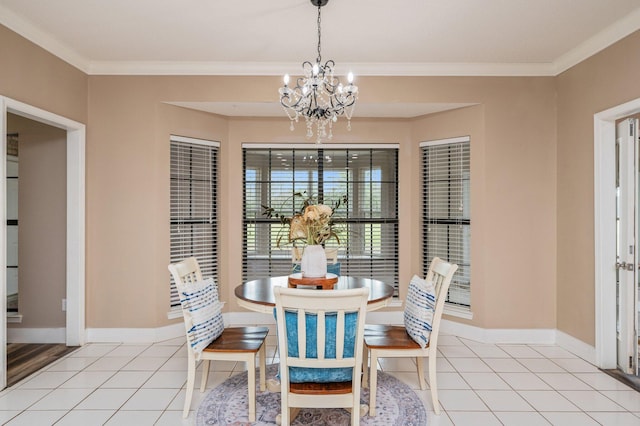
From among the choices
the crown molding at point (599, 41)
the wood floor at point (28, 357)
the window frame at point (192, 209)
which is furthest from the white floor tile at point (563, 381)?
the wood floor at point (28, 357)

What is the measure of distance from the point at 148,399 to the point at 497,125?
3.91 m

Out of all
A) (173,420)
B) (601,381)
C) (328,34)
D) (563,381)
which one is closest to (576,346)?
(601,381)

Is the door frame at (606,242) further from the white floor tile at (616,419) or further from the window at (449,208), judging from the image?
the window at (449,208)

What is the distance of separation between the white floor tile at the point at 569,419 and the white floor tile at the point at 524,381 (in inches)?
14.8

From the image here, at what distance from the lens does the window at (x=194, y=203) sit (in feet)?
13.4

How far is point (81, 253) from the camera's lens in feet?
12.3

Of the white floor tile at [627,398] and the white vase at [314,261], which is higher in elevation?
the white vase at [314,261]

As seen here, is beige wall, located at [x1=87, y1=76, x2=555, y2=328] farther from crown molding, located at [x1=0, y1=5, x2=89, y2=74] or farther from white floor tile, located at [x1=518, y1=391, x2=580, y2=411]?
white floor tile, located at [x1=518, y1=391, x2=580, y2=411]

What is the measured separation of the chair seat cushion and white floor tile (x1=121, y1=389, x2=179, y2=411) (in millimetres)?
1159

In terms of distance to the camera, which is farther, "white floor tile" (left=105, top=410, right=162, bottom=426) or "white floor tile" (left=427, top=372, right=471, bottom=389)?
"white floor tile" (left=427, top=372, right=471, bottom=389)

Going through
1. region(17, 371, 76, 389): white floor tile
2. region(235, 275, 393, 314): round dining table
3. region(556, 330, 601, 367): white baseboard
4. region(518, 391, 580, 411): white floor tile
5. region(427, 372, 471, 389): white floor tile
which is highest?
region(235, 275, 393, 314): round dining table

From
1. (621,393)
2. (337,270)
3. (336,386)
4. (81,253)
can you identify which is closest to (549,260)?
(621,393)

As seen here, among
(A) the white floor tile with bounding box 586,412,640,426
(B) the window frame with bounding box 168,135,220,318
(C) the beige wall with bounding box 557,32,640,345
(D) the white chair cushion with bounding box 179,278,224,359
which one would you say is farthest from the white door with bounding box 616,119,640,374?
(B) the window frame with bounding box 168,135,220,318

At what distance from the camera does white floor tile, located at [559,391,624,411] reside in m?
2.57
